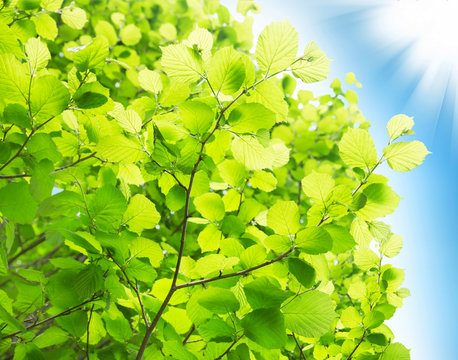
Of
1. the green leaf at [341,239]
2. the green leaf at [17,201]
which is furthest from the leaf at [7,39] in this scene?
the green leaf at [341,239]

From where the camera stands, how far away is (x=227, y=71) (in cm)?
71

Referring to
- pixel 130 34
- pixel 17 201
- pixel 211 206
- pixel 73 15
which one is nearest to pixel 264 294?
pixel 211 206

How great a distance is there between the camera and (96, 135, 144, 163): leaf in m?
0.81

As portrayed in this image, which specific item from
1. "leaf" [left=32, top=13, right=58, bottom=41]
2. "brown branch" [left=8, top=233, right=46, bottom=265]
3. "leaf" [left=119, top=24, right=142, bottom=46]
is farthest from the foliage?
"leaf" [left=119, top=24, right=142, bottom=46]

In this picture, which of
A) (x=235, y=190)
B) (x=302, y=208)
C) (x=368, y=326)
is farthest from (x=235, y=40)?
(x=368, y=326)

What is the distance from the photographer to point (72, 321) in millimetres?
834

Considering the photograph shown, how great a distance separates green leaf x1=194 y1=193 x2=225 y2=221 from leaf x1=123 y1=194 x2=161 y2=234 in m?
0.17

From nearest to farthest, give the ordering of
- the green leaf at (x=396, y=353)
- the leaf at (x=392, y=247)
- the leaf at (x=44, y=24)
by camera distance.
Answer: the green leaf at (x=396, y=353), the leaf at (x=392, y=247), the leaf at (x=44, y=24)

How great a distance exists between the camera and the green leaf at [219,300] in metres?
0.64

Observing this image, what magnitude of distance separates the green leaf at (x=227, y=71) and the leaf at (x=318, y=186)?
0.93 ft

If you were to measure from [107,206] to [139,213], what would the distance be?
10 cm

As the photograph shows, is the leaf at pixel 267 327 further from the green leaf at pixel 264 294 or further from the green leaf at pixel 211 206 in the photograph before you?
the green leaf at pixel 211 206

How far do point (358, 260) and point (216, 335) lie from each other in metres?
0.59

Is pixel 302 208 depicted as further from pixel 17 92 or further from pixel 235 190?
pixel 17 92
